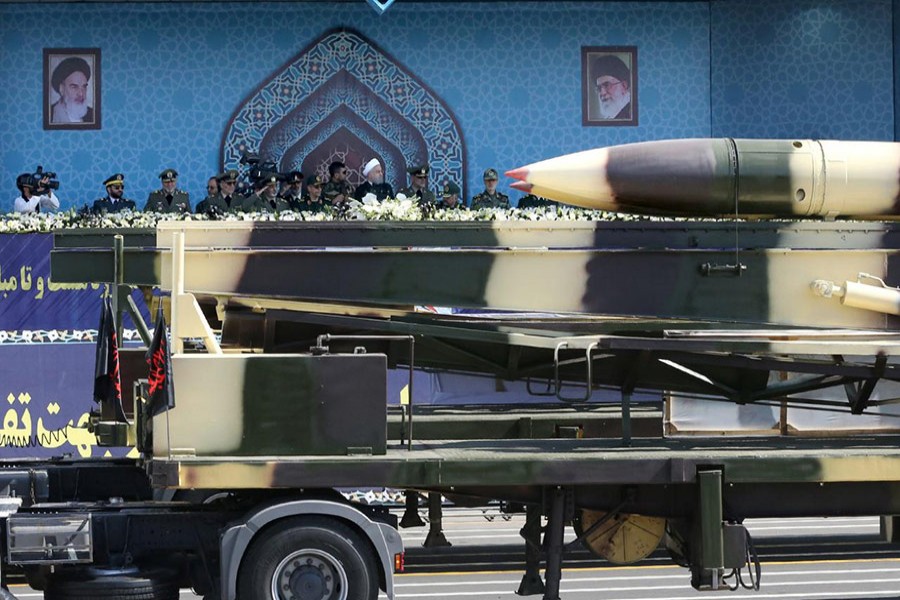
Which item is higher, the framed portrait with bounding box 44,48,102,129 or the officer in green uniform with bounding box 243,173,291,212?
the framed portrait with bounding box 44,48,102,129

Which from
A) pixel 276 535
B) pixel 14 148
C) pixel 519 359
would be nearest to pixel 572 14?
pixel 14 148

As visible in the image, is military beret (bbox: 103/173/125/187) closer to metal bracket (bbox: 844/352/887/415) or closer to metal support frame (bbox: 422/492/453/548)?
metal support frame (bbox: 422/492/453/548)

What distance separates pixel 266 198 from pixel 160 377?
13593 mm

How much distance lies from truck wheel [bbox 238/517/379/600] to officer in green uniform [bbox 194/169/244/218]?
440 inches

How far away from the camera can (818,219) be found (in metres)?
11.2

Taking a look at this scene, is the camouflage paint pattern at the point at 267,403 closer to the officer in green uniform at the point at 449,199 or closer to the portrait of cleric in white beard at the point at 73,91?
the officer in green uniform at the point at 449,199

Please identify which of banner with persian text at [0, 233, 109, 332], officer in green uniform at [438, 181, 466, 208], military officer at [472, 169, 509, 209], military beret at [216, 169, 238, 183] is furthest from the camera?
military beret at [216, 169, 238, 183]

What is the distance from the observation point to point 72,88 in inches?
1067

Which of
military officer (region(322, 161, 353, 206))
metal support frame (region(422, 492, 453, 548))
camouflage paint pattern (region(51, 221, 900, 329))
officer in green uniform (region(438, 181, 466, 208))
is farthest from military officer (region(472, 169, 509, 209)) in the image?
camouflage paint pattern (region(51, 221, 900, 329))

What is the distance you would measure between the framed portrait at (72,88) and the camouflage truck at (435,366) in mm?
15876

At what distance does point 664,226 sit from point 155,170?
17.3 m

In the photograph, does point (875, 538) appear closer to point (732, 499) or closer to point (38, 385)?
point (732, 499)

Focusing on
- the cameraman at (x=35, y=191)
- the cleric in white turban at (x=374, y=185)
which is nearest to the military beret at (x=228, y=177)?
the cleric in white turban at (x=374, y=185)

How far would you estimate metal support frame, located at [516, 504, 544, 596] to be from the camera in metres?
10.9
